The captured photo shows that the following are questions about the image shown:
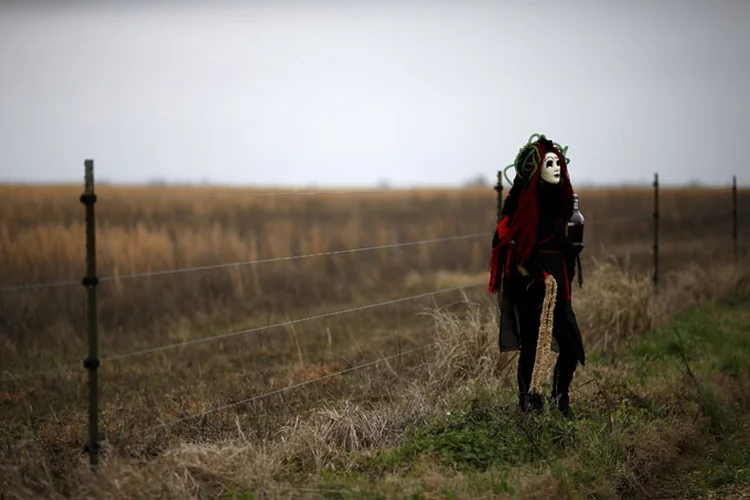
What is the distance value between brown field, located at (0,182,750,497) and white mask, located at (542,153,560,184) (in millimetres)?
2004

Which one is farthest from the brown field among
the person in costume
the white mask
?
the white mask

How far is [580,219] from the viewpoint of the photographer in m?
5.96

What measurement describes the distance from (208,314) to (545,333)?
793cm

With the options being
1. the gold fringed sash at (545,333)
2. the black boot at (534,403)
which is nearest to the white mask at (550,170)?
the gold fringed sash at (545,333)

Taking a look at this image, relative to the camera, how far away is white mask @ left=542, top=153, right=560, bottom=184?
5.84m

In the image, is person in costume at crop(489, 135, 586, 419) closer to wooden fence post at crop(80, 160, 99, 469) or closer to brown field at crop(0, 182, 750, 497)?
brown field at crop(0, 182, 750, 497)

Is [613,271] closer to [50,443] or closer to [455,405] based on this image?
[455,405]

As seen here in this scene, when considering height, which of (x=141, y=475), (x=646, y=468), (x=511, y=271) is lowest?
(x=646, y=468)

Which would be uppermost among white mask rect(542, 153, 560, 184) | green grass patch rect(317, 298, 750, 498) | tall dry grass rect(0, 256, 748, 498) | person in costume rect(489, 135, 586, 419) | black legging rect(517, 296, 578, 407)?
white mask rect(542, 153, 560, 184)

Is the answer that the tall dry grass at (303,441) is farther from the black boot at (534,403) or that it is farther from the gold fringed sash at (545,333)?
the gold fringed sash at (545,333)

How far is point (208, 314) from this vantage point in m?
13.0

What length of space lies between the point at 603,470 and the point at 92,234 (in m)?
3.22

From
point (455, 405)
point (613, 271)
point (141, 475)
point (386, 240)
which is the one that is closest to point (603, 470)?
point (455, 405)

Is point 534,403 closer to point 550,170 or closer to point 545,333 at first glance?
point 545,333
